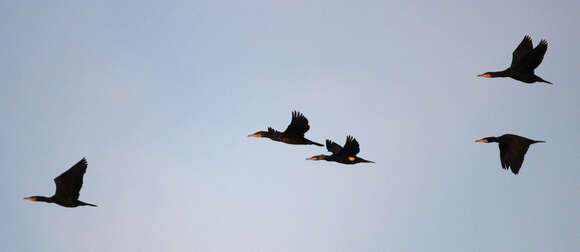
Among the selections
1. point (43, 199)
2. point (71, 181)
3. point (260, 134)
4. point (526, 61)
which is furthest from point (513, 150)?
point (43, 199)

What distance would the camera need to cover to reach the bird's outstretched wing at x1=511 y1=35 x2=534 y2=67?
88.0 feet

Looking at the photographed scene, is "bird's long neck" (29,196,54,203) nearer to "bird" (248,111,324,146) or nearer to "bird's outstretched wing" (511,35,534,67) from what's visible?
"bird" (248,111,324,146)

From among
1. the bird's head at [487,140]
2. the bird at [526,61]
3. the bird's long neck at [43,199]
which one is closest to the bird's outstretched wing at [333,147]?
the bird's head at [487,140]

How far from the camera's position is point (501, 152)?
83.0ft

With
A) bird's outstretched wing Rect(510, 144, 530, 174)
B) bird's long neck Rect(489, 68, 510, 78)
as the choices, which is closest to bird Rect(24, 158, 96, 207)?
bird's outstretched wing Rect(510, 144, 530, 174)

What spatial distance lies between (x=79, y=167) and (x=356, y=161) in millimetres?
9846

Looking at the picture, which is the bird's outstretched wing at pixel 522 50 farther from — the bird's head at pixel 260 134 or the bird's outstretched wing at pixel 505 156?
the bird's head at pixel 260 134

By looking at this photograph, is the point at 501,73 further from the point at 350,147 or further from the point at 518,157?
the point at 350,147

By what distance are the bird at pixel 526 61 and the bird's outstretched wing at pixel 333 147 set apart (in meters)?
6.83

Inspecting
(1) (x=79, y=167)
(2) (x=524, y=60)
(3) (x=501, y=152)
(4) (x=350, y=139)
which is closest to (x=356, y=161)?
(4) (x=350, y=139)

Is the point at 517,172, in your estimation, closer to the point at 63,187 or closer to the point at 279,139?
the point at 279,139

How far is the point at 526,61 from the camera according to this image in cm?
2625

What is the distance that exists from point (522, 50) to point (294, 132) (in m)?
8.98

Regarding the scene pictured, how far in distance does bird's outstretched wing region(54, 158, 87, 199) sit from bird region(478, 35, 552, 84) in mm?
15701
